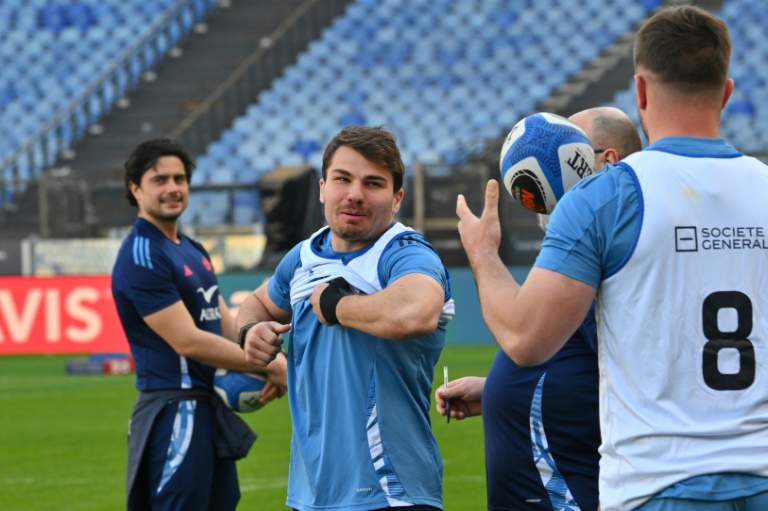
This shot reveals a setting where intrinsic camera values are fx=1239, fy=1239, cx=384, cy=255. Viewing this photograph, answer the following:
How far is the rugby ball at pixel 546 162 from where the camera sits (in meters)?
3.57

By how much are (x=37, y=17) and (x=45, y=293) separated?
13.3 meters

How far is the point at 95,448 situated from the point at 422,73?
16184mm

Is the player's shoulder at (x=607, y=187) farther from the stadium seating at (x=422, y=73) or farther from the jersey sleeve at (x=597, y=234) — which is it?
the stadium seating at (x=422, y=73)

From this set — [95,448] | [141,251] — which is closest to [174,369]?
[141,251]

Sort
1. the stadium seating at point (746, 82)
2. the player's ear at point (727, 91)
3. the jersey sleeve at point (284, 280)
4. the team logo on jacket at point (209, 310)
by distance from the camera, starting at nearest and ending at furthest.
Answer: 1. the player's ear at point (727, 91)
2. the jersey sleeve at point (284, 280)
3. the team logo on jacket at point (209, 310)
4. the stadium seating at point (746, 82)

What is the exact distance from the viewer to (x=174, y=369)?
205 inches

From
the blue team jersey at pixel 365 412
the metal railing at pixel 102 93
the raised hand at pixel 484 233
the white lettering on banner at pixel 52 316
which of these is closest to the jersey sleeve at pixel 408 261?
the blue team jersey at pixel 365 412

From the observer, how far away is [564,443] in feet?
12.1

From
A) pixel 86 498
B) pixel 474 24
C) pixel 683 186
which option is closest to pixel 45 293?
pixel 86 498

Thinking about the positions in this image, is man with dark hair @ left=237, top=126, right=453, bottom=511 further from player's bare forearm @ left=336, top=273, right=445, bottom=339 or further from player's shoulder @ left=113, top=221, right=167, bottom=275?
player's shoulder @ left=113, top=221, right=167, bottom=275

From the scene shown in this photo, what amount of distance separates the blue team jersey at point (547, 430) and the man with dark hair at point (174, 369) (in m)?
1.50

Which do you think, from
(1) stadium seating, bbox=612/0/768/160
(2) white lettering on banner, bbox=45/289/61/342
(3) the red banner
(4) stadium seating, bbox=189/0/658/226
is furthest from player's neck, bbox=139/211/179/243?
(4) stadium seating, bbox=189/0/658/226

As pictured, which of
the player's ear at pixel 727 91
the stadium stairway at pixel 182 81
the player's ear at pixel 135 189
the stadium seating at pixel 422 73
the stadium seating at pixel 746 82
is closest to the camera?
the player's ear at pixel 727 91

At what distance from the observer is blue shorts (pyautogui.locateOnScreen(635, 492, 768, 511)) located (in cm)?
269
